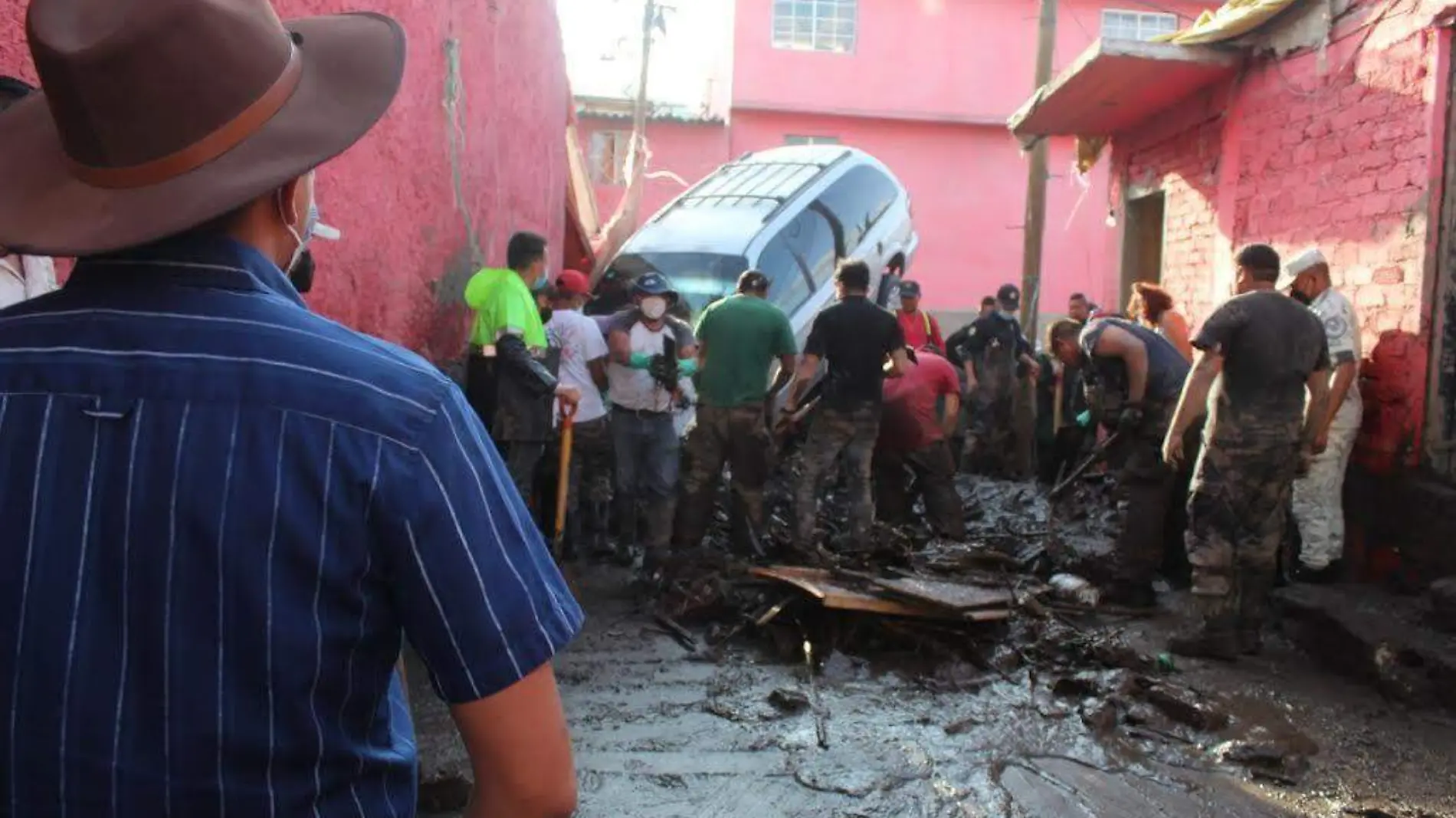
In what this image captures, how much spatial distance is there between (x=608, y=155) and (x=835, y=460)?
18.8m

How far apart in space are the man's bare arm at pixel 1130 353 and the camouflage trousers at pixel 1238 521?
0.83m

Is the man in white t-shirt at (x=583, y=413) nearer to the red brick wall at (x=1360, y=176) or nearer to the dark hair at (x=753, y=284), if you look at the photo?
the dark hair at (x=753, y=284)

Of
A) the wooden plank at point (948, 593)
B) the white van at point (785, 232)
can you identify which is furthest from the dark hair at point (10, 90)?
the white van at point (785, 232)

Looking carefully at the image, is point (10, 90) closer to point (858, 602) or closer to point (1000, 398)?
point (858, 602)

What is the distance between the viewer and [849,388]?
754 cm

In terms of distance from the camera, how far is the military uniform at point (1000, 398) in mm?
11312

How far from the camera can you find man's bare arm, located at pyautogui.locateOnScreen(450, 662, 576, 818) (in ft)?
3.92

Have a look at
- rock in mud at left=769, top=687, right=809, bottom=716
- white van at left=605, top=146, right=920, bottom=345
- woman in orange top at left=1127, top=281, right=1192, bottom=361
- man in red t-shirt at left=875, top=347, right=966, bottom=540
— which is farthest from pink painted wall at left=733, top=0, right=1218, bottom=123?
rock in mud at left=769, top=687, right=809, bottom=716

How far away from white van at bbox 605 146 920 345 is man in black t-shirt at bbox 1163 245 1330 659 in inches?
232

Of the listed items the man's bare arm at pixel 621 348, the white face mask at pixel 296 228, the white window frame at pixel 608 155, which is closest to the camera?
the white face mask at pixel 296 228

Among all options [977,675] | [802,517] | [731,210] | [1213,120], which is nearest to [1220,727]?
[977,675]

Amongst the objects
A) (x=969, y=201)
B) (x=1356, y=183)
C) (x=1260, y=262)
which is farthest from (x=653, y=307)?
(x=969, y=201)

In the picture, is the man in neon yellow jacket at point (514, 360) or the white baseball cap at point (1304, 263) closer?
the white baseball cap at point (1304, 263)

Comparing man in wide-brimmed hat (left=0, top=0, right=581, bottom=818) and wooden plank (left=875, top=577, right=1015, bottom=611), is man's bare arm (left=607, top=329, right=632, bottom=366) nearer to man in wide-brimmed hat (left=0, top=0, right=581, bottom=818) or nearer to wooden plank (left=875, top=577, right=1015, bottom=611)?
wooden plank (left=875, top=577, right=1015, bottom=611)
